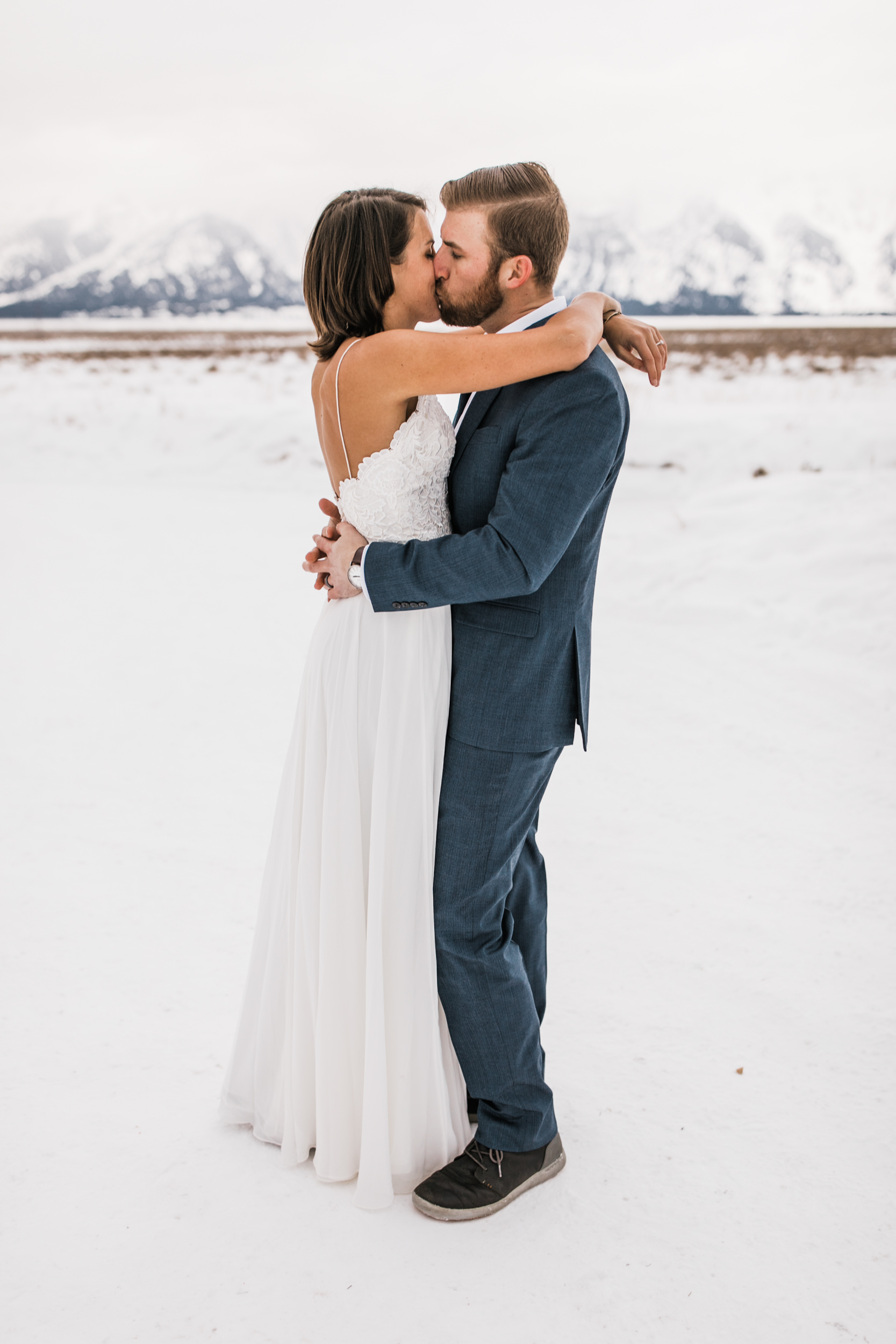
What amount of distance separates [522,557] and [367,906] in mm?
762

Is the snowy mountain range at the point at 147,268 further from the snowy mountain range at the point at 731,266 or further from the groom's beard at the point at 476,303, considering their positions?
the groom's beard at the point at 476,303

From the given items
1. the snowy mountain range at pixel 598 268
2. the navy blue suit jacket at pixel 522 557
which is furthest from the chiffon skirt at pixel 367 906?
the snowy mountain range at pixel 598 268

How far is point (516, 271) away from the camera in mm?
1737

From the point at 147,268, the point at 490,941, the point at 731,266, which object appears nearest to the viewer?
the point at 490,941

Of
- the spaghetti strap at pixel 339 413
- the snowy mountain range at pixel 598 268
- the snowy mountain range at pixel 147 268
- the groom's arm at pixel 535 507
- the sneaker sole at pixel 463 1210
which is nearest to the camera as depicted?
the groom's arm at pixel 535 507

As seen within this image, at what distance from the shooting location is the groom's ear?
5.65 ft

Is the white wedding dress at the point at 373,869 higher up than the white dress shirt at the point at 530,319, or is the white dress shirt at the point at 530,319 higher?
the white dress shirt at the point at 530,319

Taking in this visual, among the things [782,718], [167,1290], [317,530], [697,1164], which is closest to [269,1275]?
[167,1290]

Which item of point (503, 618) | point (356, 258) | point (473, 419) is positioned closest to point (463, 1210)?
point (503, 618)

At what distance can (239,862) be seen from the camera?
10.7ft

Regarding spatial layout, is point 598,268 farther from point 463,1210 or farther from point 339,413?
point 463,1210

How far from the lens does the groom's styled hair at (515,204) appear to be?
1672 millimetres

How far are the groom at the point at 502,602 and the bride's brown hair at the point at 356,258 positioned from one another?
11 centimetres

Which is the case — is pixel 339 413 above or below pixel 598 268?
below
